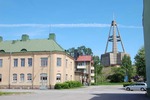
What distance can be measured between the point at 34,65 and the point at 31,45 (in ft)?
17.3

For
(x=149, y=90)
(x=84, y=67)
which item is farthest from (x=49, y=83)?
(x=84, y=67)

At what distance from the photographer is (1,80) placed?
60.4 meters

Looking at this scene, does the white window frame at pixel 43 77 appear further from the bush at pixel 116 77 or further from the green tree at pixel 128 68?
the bush at pixel 116 77

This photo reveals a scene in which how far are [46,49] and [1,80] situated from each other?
463 inches

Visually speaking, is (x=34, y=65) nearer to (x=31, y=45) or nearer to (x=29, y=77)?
(x=29, y=77)

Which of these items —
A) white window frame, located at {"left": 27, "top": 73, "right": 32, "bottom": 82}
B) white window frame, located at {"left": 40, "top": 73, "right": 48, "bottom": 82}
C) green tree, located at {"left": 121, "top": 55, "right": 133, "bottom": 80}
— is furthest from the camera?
green tree, located at {"left": 121, "top": 55, "right": 133, "bottom": 80}

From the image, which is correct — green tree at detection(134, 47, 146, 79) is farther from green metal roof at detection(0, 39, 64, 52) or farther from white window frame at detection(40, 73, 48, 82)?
white window frame at detection(40, 73, 48, 82)

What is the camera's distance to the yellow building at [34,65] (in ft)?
189

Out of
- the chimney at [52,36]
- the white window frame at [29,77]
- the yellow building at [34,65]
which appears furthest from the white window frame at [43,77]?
the chimney at [52,36]

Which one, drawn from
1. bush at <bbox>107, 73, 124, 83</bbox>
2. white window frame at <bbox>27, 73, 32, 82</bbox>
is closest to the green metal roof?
white window frame at <bbox>27, 73, 32, 82</bbox>

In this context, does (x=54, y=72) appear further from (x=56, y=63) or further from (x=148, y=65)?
(x=148, y=65)

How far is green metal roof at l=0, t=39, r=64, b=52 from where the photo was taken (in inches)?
2356

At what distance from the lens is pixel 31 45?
61656 mm

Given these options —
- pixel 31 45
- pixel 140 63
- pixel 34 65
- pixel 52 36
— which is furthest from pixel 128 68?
pixel 34 65
